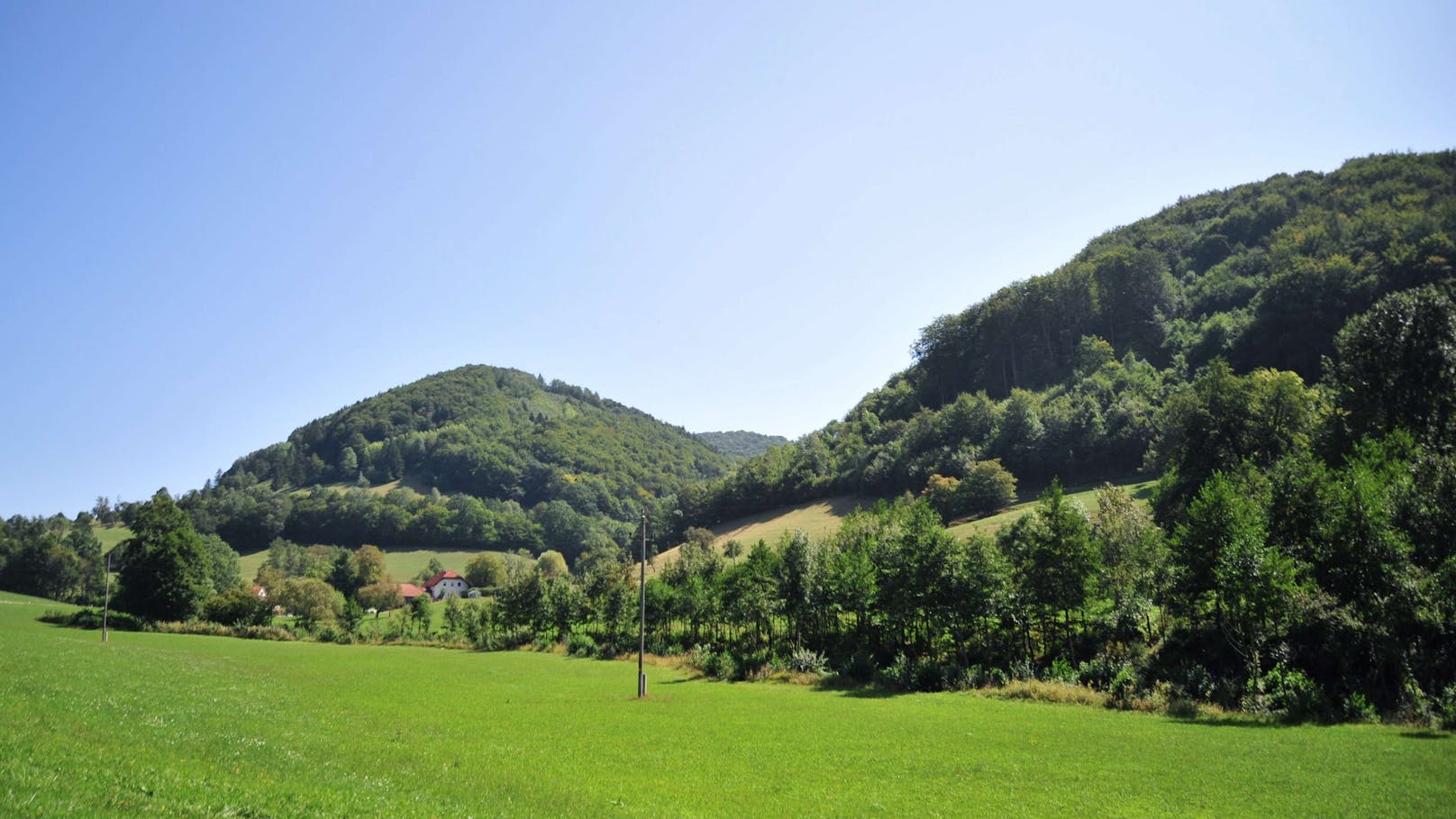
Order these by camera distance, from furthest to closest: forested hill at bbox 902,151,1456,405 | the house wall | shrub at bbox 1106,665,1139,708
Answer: the house wall
forested hill at bbox 902,151,1456,405
shrub at bbox 1106,665,1139,708

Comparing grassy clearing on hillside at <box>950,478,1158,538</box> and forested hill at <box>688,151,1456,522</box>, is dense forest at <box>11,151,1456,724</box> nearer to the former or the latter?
forested hill at <box>688,151,1456,522</box>

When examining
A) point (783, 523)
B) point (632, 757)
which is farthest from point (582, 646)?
point (783, 523)

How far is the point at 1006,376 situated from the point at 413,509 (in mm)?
138383

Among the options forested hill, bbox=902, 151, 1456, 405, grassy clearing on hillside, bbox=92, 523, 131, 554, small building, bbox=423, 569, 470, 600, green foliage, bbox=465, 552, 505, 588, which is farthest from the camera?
grassy clearing on hillside, bbox=92, 523, 131, 554

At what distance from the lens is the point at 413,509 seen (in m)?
179

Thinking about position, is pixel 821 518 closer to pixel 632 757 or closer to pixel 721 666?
pixel 721 666

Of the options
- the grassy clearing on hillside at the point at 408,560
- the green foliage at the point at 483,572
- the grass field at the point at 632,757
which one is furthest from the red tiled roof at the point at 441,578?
the grass field at the point at 632,757

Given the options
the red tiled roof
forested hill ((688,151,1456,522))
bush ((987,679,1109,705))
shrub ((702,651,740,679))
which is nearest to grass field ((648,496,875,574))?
forested hill ((688,151,1456,522))

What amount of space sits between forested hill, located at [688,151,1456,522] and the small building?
4713cm

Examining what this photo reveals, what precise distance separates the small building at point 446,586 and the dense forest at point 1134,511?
438 cm

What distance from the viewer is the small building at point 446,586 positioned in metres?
140

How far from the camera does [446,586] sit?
14125 centimetres

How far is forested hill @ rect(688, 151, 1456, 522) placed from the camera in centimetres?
9981

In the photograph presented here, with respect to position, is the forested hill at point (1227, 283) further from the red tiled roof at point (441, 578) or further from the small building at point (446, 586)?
the red tiled roof at point (441, 578)
